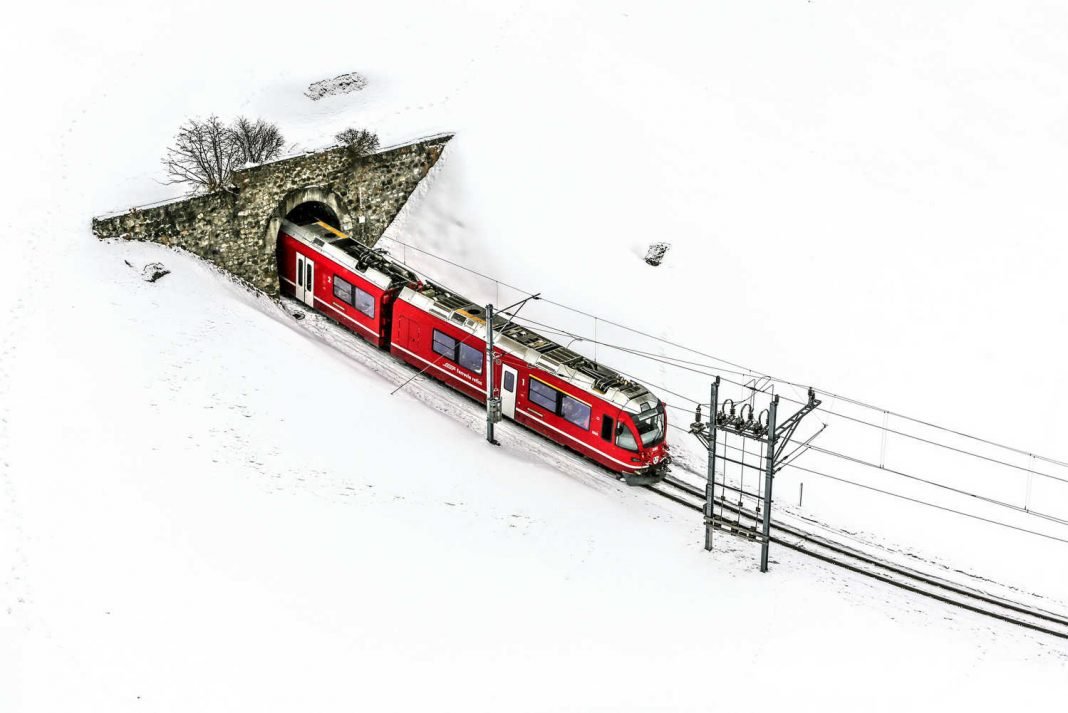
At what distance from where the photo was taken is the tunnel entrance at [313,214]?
3916cm

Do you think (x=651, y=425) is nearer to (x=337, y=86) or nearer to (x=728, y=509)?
(x=728, y=509)

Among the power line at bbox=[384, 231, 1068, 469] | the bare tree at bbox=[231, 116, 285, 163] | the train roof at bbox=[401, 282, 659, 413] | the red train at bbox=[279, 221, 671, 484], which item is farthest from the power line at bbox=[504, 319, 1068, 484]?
the bare tree at bbox=[231, 116, 285, 163]

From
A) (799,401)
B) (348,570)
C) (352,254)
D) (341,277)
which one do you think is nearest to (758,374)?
(799,401)

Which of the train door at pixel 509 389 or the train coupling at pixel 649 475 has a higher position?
the train door at pixel 509 389

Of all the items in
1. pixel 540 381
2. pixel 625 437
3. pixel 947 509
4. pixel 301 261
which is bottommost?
pixel 947 509

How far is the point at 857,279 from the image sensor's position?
39.8 m

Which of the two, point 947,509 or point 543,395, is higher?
point 543,395

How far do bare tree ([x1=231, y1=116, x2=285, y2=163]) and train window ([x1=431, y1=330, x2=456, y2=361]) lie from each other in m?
8.70

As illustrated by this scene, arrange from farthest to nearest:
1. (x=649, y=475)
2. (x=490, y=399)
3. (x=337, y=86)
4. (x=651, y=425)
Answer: (x=337, y=86) < (x=490, y=399) < (x=649, y=475) < (x=651, y=425)

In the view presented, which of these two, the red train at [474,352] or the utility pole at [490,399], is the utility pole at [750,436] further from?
the utility pole at [490,399]

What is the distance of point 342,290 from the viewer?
36281mm

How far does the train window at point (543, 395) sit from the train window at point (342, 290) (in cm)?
722

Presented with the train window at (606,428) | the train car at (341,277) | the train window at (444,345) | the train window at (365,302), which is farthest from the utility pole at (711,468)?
the train window at (365,302)

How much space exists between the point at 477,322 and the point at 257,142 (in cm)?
1018
